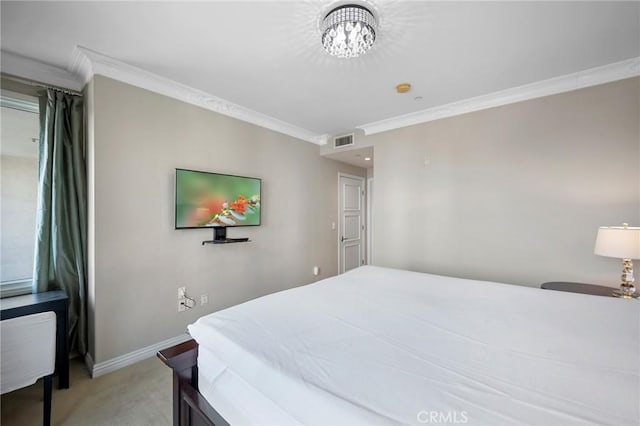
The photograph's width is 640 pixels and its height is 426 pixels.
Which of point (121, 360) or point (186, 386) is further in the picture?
point (121, 360)

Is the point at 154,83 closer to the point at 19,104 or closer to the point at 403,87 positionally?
the point at 19,104

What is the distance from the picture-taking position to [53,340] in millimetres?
1671

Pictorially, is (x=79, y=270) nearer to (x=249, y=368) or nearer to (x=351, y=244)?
(x=249, y=368)

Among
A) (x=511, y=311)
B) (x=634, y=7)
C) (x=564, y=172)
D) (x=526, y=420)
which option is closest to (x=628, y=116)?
(x=564, y=172)

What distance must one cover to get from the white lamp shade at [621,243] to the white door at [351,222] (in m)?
3.32

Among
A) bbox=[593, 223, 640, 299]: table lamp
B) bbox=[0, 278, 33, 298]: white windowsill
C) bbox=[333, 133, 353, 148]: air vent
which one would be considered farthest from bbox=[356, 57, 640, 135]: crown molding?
bbox=[0, 278, 33, 298]: white windowsill

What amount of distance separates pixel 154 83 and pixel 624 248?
4.09 metres

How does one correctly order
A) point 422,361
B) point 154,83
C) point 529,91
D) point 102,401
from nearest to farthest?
point 422,361 → point 102,401 → point 154,83 → point 529,91

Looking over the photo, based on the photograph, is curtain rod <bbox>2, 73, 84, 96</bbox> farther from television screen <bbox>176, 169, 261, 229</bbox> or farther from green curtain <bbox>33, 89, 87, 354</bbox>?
television screen <bbox>176, 169, 261, 229</bbox>

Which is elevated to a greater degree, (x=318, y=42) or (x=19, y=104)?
(x=318, y=42)

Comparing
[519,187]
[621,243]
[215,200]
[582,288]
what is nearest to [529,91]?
[519,187]

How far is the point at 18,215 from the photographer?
2109 mm

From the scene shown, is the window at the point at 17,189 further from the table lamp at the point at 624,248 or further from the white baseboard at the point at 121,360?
the table lamp at the point at 624,248

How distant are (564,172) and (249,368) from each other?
3.12 m
